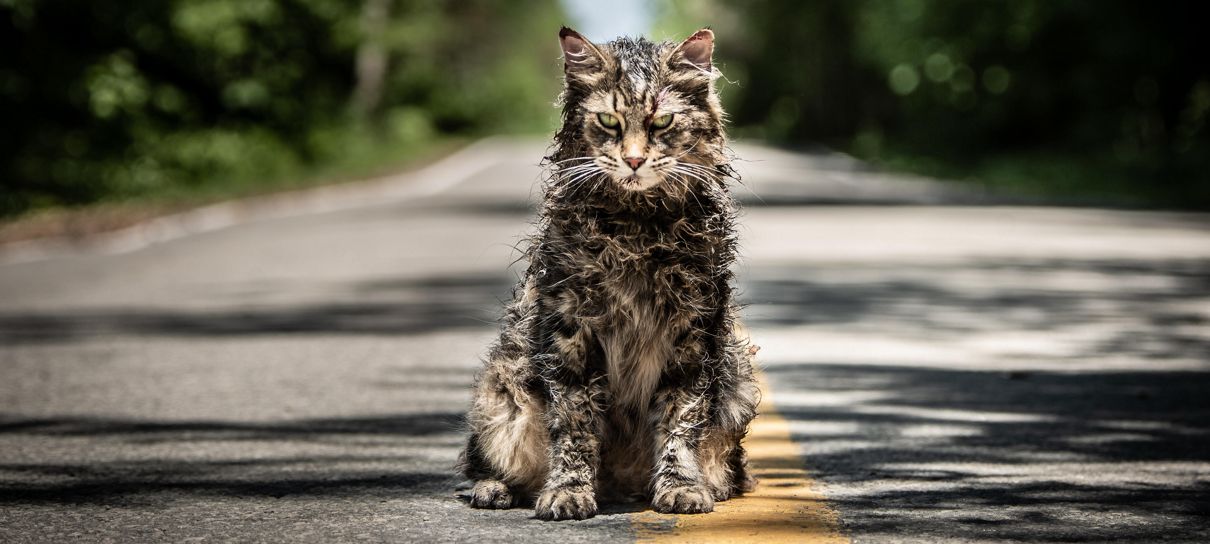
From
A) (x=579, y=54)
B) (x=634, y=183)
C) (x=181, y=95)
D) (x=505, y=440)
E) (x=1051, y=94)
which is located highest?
(x=1051, y=94)

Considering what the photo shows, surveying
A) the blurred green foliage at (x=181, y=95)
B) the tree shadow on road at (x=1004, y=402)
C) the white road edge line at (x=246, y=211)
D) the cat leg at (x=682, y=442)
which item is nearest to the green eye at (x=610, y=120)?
the cat leg at (x=682, y=442)

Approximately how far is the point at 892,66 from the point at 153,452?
3954cm

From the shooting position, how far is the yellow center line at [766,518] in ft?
15.1

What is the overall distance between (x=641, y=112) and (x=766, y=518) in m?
1.34

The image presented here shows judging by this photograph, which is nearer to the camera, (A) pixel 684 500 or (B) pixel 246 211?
(A) pixel 684 500

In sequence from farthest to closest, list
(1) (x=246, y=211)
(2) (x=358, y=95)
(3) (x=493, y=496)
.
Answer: (2) (x=358, y=95) < (1) (x=246, y=211) < (3) (x=493, y=496)

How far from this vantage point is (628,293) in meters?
4.73

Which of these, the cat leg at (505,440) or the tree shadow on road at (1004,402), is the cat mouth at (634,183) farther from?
the tree shadow on road at (1004,402)

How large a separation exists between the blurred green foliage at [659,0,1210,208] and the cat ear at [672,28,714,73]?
20812mm

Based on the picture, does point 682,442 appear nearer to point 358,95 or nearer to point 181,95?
point 181,95

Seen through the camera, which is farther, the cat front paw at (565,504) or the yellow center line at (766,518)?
the cat front paw at (565,504)

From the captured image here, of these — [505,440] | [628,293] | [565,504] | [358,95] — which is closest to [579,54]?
[628,293]

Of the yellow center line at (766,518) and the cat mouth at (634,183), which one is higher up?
the cat mouth at (634,183)

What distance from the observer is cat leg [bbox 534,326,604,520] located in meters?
4.71
